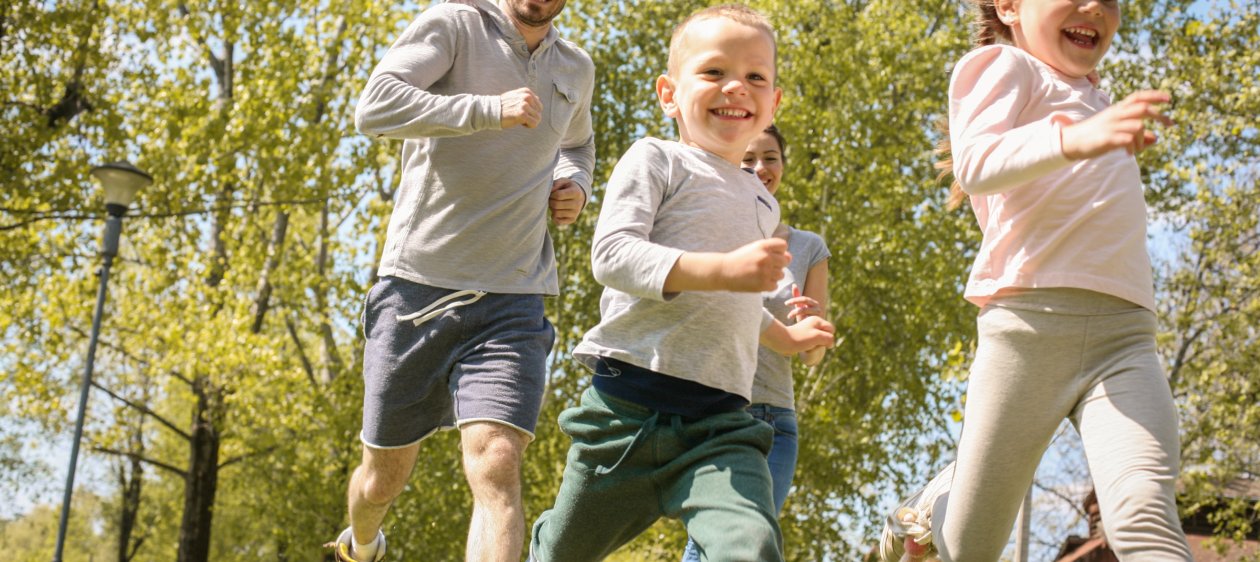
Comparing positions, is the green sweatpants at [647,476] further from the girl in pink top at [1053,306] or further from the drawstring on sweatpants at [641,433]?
the girl in pink top at [1053,306]

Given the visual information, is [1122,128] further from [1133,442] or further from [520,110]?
[520,110]

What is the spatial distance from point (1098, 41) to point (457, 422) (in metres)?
2.30

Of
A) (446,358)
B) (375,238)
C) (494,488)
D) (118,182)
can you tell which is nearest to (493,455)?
(494,488)

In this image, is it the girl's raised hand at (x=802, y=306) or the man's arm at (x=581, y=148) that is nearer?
the girl's raised hand at (x=802, y=306)

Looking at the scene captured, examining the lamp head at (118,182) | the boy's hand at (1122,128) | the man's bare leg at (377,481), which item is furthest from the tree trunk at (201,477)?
the boy's hand at (1122,128)

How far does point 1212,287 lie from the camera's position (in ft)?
66.0

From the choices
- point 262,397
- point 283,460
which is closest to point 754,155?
point 262,397

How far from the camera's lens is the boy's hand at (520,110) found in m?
3.72

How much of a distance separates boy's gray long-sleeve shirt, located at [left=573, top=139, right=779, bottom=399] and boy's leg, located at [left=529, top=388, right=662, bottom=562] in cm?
16

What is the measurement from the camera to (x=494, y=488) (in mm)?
3889

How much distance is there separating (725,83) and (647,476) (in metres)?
1.11

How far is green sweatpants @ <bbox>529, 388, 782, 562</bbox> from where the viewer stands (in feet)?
10.5

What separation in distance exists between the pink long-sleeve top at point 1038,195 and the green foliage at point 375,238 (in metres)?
15.4

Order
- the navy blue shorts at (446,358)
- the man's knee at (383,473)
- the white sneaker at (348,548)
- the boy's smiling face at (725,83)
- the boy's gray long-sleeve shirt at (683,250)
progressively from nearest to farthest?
the boy's gray long-sleeve shirt at (683,250), the boy's smiling face at (725,83), the navy blue shorts at (446,358), the man's knee at (383,473), the white sneaker at (348,548)
